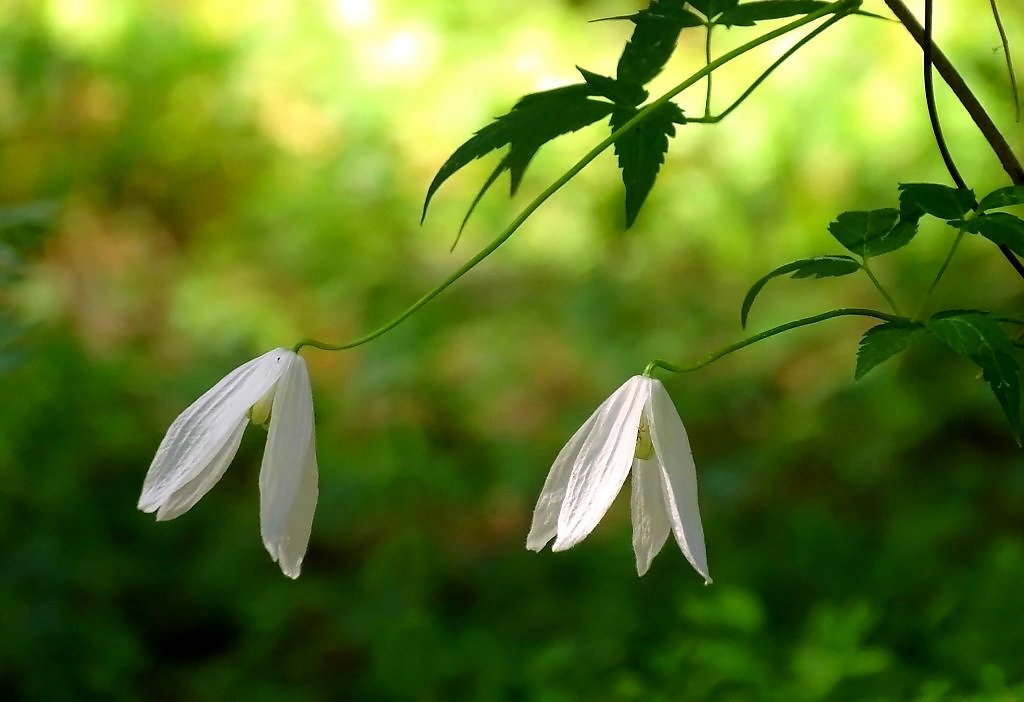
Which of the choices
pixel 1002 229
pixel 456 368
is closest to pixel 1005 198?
pixel 1002 229

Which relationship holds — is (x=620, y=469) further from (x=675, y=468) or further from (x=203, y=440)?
(x=203, y=440)

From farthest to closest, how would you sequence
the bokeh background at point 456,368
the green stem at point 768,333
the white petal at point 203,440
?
the bokeh background at point 456,368
the white petal at point 203,440
the green stem at point 768,333

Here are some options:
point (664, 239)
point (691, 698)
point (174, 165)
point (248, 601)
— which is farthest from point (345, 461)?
point (174, 165)

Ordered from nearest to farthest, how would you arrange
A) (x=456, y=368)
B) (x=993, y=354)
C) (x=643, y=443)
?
(x=993, y=354) → (x=643, y=443) → (x=456, y=368)

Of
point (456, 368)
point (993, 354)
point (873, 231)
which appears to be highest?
point (456, 368)

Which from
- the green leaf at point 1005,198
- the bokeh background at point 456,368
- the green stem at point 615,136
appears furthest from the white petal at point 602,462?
the bokeh background at point 456,368

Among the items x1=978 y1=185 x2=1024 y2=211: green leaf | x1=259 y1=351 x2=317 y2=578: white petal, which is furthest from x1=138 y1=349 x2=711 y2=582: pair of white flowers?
x1=978 y1=185 x2=1024 y2=211: green leaf

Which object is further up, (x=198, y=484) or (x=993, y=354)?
(x=198, y=484)

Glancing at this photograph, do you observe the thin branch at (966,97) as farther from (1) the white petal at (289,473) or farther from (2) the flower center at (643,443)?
(1) the white petal at (289,473)
